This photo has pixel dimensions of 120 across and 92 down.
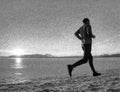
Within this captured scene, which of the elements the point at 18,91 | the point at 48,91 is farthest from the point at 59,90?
the point at 18,91

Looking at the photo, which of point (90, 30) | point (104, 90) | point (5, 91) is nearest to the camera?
point (104, 90)

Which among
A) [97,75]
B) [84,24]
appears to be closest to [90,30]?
[84,24]

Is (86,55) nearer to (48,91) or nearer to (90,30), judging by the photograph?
(90,30)

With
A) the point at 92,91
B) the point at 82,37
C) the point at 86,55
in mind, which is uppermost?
the point at 82,37

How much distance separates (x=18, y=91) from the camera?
22.7 ft

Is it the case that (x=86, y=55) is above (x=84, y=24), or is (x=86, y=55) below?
below

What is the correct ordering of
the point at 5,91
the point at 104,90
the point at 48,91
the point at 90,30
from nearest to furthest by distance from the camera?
the point at 104,90
the point at 48,91
the point at 5,91
the point at 90,30

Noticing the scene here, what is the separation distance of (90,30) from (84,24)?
0.42m

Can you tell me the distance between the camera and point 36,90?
681 cm

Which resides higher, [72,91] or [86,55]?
[86,55]

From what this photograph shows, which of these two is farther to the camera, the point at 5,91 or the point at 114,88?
the point at 5,91

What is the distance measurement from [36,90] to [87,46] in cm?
327

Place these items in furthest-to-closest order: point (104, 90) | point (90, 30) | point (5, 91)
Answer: point (90, 30) → point (5, 91) → point (104, 90)

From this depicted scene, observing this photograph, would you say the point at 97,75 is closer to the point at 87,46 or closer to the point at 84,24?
the point at 87,46
